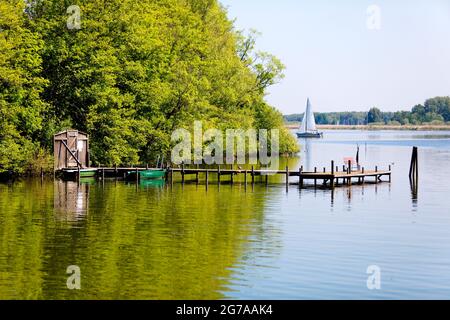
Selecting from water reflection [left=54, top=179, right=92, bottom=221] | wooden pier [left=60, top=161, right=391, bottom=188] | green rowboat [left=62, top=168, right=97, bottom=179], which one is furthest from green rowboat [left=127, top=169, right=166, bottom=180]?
water reflection [left=54, top=179, right=92, bottom=221]

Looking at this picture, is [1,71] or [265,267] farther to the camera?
[1,71]

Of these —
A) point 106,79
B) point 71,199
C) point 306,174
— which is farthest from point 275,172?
point 71,199

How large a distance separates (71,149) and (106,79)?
25.0 feet

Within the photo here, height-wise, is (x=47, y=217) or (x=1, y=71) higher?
(x=1, y=71)

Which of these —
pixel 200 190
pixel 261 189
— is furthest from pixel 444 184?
pixel 200 190

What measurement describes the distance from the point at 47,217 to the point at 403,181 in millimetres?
45315

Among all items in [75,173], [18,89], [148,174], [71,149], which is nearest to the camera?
[18,89]

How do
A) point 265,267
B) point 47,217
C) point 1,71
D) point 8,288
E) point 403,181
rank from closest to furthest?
point 8,288 < point 265,267 < point 47,217 < point 1,71 < point 403,181

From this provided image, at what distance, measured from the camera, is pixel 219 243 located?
136 feet

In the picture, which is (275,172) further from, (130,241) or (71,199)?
(130,241)

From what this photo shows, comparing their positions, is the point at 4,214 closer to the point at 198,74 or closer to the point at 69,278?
the point at 69,278

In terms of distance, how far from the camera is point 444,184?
3233 inches

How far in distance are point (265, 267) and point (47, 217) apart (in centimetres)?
1926
